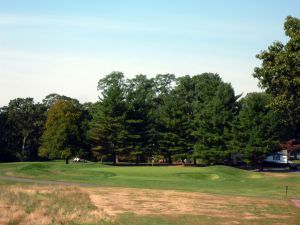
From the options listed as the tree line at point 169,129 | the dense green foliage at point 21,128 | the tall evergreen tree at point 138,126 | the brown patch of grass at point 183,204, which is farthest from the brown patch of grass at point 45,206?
the dense green foliage at point 21,128

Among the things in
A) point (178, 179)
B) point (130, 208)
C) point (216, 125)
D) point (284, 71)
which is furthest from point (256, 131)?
point (130, 208)

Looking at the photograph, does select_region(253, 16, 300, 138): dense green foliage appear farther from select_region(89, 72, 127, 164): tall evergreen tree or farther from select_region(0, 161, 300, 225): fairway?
select_region(89, 72, 127, 164): tall evergreen tree

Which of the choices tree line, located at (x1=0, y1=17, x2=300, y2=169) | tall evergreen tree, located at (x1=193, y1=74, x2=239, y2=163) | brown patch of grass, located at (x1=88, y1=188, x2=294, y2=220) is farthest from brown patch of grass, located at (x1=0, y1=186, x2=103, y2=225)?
tall evergreen tree, located at (x1=193, y1=74, x2=239, y2=163)

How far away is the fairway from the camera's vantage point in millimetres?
21516

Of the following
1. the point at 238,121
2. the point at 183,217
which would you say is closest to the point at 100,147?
the point at 238,121

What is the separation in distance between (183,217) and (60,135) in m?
60.0

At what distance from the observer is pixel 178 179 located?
147ft

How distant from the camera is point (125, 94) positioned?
268 ft

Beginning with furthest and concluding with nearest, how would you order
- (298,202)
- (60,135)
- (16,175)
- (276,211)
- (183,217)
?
(60,135)
(16,175)
(298,202)
(276,211)
(183,217)

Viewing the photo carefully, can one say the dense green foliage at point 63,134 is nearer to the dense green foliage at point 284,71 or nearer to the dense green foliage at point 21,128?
the dense green foliage at point 21,128

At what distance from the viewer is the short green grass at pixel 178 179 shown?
3816 centimetres

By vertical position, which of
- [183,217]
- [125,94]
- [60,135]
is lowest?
[183,217]

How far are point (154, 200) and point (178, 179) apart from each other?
16.7 m

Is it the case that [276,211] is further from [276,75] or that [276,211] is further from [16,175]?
[16,175]
